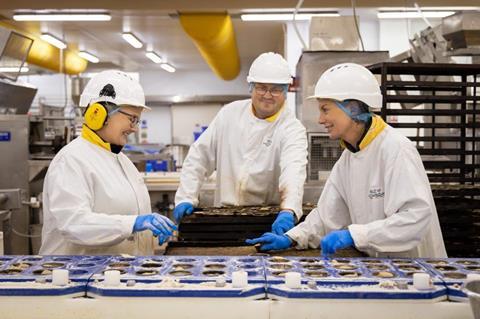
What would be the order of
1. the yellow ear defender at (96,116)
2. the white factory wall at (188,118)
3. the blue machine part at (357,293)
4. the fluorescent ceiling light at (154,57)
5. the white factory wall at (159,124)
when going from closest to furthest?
1. the blue machine part at (357,293)
2. the yellow ear defender at (96,116)
3. the fluorescent ceiling light at (154,57)
4. the white factory wall at (188,118)
5. the white factory wall at (159,124)

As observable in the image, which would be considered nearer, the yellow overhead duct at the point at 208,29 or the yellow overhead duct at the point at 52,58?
the yellow overhead duct at the point at 208,29

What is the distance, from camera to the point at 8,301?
1.45m

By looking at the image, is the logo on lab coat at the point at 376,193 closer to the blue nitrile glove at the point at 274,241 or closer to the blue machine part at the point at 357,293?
the blue nitrile glove at the point at 274,241

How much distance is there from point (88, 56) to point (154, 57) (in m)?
1.33

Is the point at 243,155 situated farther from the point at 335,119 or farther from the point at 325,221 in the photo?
the point at 335,119

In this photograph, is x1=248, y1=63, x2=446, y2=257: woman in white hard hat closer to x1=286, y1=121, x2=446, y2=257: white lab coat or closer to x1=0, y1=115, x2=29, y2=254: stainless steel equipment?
x1=286, y1=121, x2=446, y2=257: white lab coat

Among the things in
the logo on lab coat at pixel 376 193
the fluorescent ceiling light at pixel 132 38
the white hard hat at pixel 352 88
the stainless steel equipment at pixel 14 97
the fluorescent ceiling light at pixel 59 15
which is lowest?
the logo on lab coat at pixel 376 193

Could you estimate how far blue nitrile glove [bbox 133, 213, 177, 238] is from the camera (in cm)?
210

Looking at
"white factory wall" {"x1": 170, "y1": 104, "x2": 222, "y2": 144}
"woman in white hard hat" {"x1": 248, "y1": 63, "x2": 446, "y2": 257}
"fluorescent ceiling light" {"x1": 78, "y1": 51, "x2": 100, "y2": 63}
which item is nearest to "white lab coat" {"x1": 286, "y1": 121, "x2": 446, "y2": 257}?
"woman in white hard hat" {"x1": 248, "y1": 63, "x2": 446, "y2": 257}

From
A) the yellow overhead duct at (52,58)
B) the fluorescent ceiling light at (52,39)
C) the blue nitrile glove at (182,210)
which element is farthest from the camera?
the yellow overhead duct at (52,58)

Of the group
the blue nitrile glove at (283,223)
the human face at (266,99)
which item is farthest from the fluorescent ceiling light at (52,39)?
the blue nitrile glove at (283,223)

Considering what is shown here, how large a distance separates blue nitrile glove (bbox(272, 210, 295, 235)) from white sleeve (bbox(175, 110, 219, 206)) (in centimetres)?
70

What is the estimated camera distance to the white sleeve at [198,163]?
3170 millimetres

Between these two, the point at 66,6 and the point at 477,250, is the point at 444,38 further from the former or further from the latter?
the point at 66,6
